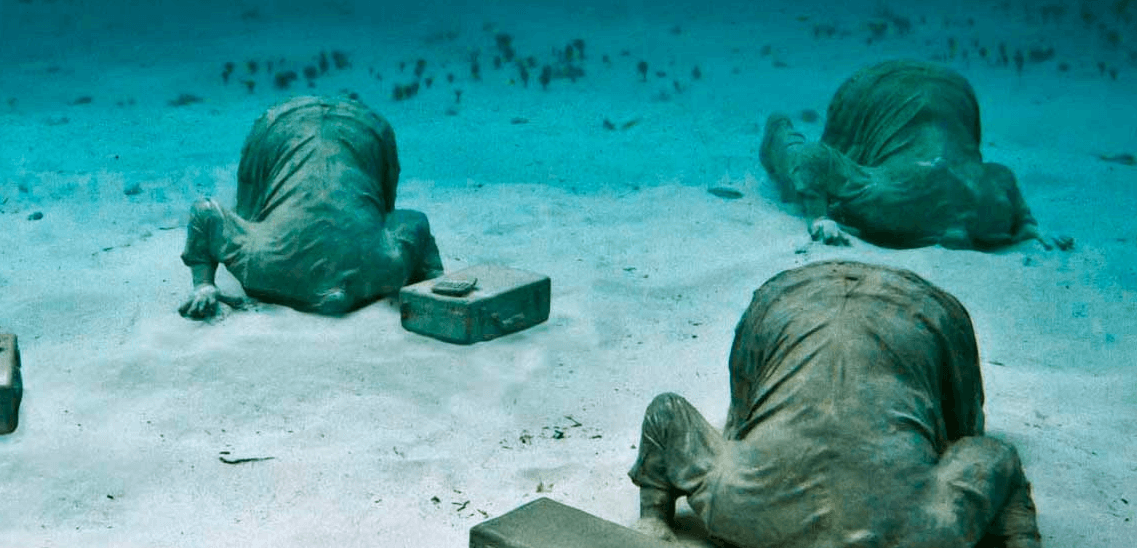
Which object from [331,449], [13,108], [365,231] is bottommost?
[13,108]

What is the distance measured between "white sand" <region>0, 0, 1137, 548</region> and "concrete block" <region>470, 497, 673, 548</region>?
15.5 inches

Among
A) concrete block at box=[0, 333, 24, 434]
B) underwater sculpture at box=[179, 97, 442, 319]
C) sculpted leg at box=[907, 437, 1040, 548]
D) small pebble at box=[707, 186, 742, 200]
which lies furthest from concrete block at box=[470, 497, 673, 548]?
small pebble at box=[707, 186, 742, 200]

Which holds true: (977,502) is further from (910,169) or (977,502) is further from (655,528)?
(910,169)

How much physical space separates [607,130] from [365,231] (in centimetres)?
558

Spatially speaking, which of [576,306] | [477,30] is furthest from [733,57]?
[576,306]

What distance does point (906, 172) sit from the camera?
7.82 meters

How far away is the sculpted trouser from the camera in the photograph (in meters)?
3.36

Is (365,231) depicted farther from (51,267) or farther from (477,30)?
(477,30)

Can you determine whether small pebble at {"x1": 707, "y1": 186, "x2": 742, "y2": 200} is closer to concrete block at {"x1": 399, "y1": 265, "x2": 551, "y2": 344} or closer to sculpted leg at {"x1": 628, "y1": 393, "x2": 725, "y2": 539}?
concrete block at {"x1": 399, "y1": 265, "x2": 551, "y2": 344}

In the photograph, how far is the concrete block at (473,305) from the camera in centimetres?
579

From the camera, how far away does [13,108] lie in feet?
40.5

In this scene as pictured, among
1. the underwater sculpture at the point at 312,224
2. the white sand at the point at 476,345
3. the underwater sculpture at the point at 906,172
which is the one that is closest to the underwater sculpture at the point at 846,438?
the white sand at the point at 476,345

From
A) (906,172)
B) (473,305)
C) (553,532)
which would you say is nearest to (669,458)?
(553,532)

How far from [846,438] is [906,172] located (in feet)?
15.6
